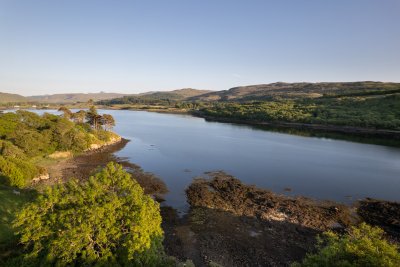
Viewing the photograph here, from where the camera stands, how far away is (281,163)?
6234 cm

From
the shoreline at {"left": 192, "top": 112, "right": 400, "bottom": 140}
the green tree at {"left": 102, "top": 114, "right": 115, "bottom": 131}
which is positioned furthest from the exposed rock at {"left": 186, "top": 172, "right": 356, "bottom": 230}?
the shoreline at {"left": 192, "top": 112, "right": 400, "bottom": 140}

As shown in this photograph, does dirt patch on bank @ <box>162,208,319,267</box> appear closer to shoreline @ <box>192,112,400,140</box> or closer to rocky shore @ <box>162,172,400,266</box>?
rocky shore @ <box>162,172,400,266</box>

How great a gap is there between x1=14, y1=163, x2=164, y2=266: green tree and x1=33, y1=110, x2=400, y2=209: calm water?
776 inches

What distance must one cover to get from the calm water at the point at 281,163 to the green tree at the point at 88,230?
19.7 meters

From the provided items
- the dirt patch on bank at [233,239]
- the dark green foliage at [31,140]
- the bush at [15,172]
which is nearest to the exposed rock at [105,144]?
the dark green foliage at [31,140]

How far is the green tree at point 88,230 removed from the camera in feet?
55.8

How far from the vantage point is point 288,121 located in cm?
13850

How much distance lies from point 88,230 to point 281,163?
51964mm

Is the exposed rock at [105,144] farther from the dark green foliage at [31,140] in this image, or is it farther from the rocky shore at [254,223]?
the rocky shore at [254,223]

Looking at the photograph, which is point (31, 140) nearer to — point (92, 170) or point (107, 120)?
point (92, 170)

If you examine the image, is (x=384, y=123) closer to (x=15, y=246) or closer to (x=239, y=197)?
(x=239, y=197)

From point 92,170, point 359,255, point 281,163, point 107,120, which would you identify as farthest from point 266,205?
point 107,120

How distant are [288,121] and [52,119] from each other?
347 ft

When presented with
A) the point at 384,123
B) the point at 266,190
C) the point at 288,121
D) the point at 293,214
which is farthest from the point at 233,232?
the point at 288,121
